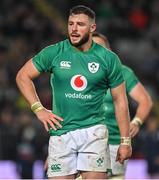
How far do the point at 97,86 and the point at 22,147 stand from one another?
227 inches

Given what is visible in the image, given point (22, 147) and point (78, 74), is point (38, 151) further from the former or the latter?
point (78, 74)

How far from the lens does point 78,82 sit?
7.37m

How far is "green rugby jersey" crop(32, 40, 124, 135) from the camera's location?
7.39 m

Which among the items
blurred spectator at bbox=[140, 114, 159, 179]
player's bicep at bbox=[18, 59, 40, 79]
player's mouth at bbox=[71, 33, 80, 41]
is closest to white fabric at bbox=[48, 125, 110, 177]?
player's bicep at bbox=[18, 59, 40, 79]

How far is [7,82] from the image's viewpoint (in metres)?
15.0

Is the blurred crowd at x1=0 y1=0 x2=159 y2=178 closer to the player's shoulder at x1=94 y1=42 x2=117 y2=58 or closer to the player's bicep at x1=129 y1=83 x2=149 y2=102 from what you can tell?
the player's bicep at x1=129 y1=83 x2=149 y2=102

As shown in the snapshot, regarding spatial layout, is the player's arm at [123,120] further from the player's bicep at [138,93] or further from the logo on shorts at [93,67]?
the player's bicep at [138,93]

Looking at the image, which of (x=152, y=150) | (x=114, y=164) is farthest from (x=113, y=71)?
(x=152, y=150)

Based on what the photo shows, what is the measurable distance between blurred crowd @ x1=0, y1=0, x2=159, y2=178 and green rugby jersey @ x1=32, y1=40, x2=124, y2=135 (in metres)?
5.43

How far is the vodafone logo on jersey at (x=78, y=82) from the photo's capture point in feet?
24.1

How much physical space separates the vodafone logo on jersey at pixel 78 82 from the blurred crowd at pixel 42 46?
556cm

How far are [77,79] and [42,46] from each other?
9360 millimetres

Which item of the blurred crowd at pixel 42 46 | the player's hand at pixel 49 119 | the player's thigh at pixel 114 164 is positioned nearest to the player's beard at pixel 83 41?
the player's hand at pixel 49 119

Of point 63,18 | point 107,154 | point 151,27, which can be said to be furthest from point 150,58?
point 107,154
